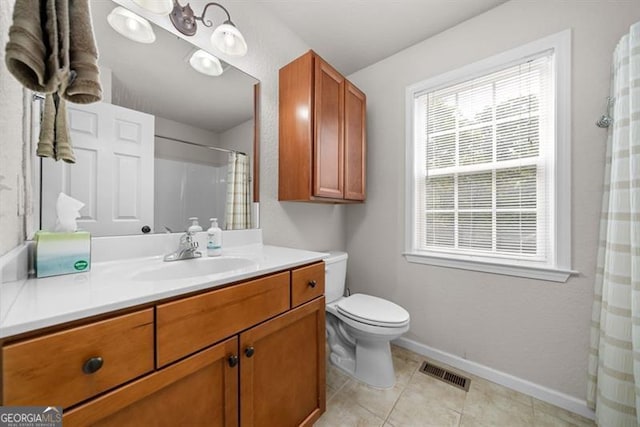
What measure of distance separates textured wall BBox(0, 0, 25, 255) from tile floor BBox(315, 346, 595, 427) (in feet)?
4.88

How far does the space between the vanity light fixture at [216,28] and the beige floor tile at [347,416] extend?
2.06 meters

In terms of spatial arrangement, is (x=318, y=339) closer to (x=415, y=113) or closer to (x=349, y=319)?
(x=349, y=319)

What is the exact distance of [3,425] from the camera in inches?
17.0

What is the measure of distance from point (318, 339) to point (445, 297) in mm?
1101

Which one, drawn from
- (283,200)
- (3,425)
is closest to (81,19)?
(3,425)

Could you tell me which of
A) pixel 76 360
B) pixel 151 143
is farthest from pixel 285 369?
pixel 151 143

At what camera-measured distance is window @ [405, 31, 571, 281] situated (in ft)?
4.59

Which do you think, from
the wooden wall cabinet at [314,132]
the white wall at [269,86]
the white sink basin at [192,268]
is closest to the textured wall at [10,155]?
the white sink basin at [192,268]

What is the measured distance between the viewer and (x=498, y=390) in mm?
1488

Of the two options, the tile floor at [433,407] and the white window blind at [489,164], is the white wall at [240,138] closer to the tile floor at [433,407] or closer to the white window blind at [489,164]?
the white window blind at [489,164]

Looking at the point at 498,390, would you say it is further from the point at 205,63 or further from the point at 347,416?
the point at 205,63

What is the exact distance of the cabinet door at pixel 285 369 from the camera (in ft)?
2.82

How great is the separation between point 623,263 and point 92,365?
197cm

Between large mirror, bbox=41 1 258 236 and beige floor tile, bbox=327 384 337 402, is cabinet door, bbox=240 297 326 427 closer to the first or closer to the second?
beige floor tile, bbox=327 384 337 402
